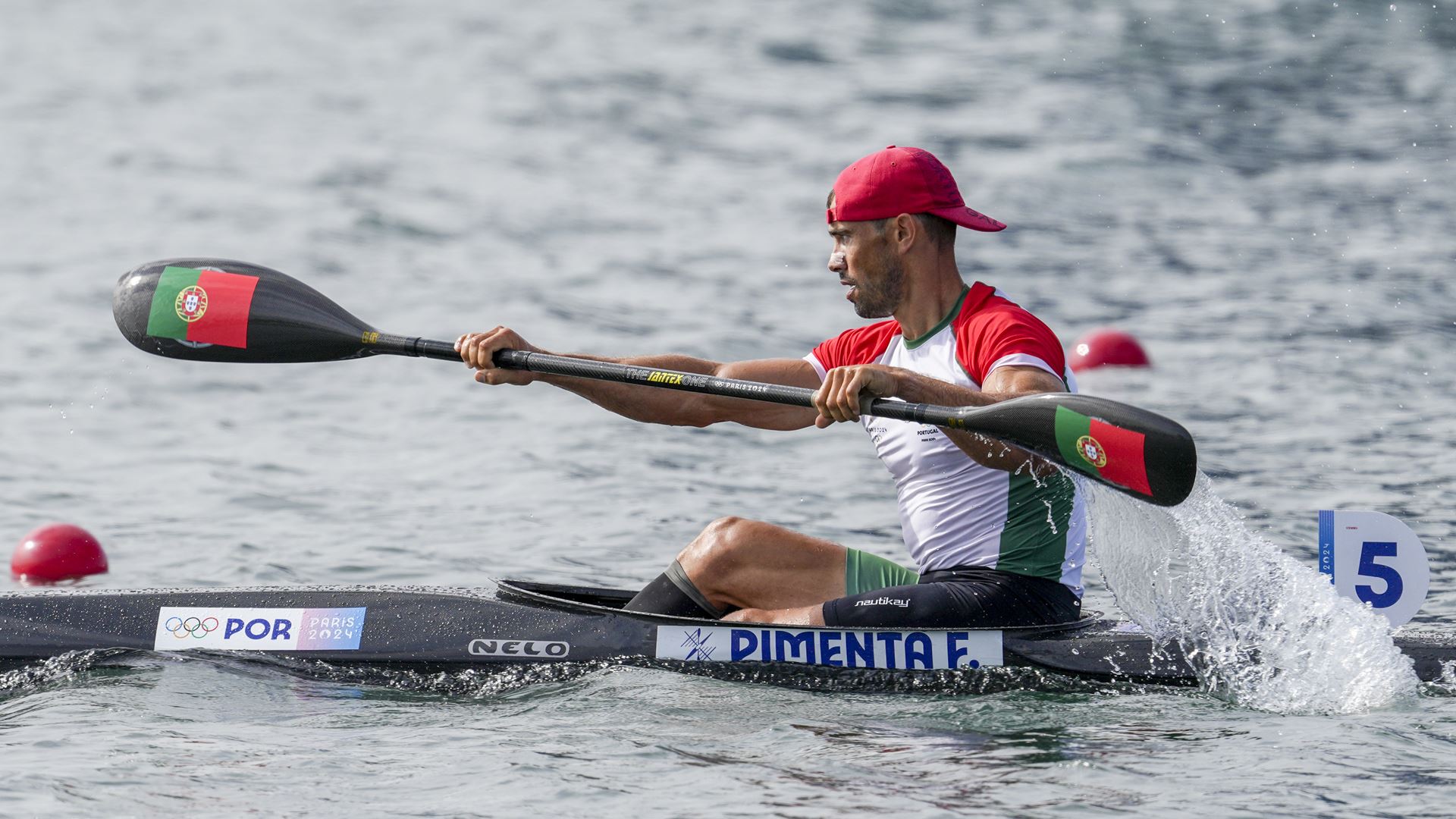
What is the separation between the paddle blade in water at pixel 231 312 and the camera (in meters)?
6.30

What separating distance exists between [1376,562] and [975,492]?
129cm

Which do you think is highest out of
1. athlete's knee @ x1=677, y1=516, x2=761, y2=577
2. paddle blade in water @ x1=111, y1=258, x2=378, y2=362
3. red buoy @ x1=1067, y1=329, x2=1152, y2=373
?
red buoy @ x1=1067, y1=329, x2=1152, y2=373

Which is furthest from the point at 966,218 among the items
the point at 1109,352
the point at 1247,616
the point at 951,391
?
the point at 1109,352

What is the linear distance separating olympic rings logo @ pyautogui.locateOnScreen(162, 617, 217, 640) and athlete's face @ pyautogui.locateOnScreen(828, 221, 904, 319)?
239 centimetres

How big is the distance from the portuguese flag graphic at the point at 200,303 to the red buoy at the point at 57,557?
202 centimetres

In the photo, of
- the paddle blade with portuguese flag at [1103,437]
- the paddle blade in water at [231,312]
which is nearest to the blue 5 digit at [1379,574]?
the paddle blade with portuguese flag at [1103,437]

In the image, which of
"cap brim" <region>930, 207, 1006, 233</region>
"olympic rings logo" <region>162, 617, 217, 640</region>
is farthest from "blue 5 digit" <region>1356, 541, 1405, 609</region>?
"olympic rings logo" <region>162, 617, 217, 640</region>

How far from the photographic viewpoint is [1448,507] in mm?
8164

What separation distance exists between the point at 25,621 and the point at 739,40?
58.0 ft

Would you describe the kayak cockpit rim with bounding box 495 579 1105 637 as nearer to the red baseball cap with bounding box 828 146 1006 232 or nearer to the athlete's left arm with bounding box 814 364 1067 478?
the athlete's left arm with bounding box 814 364 1067 478

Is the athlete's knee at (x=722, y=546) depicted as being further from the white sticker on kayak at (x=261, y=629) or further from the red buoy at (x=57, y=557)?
the red buoy at (x=57, y=557)

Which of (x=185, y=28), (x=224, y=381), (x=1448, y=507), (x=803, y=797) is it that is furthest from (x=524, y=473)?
(x=185, y=28)

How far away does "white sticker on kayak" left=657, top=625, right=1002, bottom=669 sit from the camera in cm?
514

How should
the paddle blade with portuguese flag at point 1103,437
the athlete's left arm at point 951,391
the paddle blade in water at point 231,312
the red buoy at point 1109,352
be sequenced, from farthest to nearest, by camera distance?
the red buoy at point 1109,352
the paddle blade in water at point 231,312
the athlete's left arm at point 951,391
the paddle blade with portuguese flag at point 1103,437
